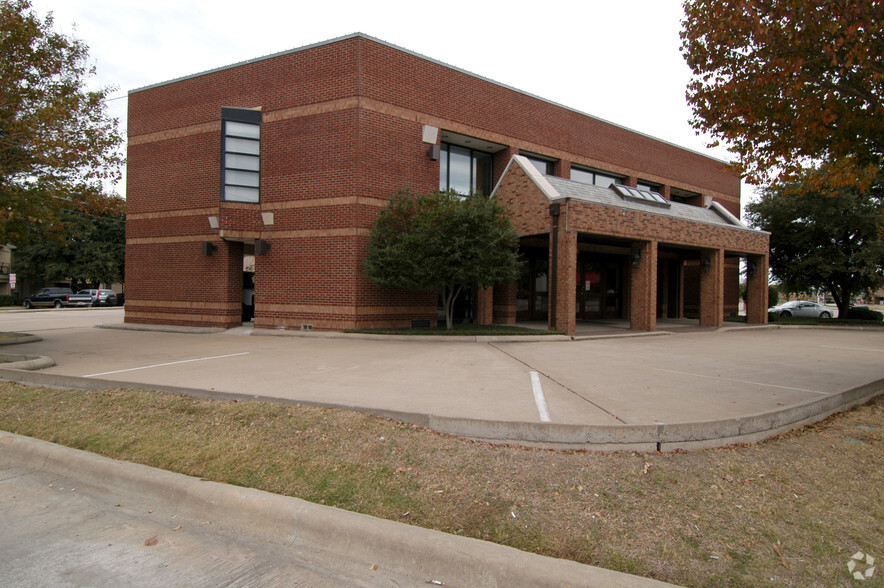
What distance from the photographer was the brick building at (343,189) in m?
14.8

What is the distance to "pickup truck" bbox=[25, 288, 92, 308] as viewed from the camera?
38.4 m

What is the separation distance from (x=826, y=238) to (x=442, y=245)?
22141 mm

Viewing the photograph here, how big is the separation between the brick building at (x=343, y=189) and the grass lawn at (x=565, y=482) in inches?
377

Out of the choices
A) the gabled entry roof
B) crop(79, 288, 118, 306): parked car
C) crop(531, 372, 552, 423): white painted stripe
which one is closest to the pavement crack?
crop(531, 372, 552, 423): white painted stripe

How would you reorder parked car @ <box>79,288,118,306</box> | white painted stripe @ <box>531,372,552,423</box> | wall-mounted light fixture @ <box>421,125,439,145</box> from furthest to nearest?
parked car @ <box>79,288,118,306</box>, wall-mounted light fixture @ <box>421,125,439,145</box>, white painted stripe @ <box>531,372,552,423</box>

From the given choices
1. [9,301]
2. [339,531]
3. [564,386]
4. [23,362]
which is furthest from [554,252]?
[9,301]

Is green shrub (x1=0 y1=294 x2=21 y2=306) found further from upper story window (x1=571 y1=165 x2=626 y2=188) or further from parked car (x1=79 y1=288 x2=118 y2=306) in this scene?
upper story window (x1=571 y1=165 x2=626 y2=188)

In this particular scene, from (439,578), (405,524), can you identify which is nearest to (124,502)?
(405,524)

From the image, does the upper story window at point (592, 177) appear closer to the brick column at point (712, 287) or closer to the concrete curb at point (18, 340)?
the brick column at point (712, 287)

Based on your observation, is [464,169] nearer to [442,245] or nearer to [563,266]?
[442,245]

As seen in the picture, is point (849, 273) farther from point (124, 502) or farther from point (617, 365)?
point (124, 502)

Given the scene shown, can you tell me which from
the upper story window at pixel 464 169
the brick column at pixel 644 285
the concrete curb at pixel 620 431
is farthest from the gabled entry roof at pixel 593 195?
the concrete curb at pixel 620 431

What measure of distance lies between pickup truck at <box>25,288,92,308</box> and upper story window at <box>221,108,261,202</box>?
1326 inches

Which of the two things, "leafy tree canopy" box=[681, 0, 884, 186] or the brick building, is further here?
the brick building
